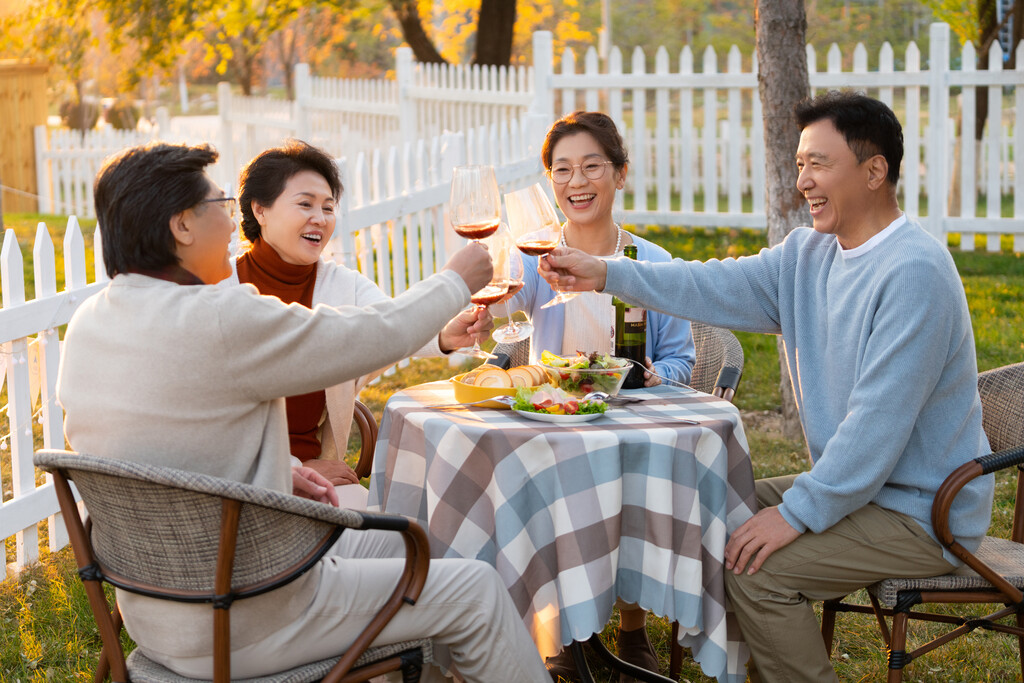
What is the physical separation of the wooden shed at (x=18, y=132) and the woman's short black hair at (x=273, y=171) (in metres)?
12.7

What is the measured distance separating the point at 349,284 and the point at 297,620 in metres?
1.58

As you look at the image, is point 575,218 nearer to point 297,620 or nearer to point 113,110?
point 297,620

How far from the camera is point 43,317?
423 centimetres

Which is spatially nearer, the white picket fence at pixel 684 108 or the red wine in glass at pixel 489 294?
the red wine in glass at pixel 489 294

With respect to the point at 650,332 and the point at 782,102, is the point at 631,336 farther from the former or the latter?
the point at 782,102

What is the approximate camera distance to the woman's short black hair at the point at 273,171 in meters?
3.49

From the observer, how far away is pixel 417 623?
2.40m

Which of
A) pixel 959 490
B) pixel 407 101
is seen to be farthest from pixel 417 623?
pixel 407 101

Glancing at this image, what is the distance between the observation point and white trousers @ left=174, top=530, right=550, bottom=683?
2287 mm

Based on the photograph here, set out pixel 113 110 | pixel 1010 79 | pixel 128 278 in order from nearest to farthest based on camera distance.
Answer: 1. pixel 128 278
2. pixel 1010 79
3. pixel 113 110

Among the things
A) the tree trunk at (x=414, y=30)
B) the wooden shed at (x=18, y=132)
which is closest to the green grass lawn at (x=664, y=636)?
the tree trunk at (x=414, y=30)

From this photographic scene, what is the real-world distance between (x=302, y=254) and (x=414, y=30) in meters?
11.4

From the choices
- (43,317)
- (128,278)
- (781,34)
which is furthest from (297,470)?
(781,34)

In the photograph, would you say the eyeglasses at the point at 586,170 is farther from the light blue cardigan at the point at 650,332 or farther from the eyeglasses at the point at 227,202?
the eyeglasses at the point at 227,202
